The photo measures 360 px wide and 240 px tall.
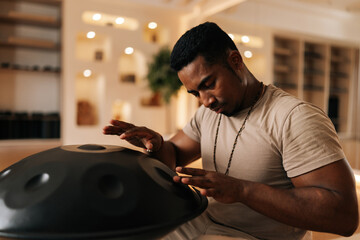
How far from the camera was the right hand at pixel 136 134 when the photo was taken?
120 cm

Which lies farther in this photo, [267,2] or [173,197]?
[267,2]

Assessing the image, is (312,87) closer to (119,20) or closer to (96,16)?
(119,20)

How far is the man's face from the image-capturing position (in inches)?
41.1

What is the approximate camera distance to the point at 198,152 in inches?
58.7

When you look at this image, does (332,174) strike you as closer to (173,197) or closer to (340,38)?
(173,197)

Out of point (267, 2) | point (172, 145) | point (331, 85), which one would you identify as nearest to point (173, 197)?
point (172, 145)

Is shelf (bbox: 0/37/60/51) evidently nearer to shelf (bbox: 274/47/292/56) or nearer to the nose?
shelf (bbox: 274/47/292/56)

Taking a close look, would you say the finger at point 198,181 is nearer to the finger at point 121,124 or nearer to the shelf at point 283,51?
the finger at point 121,124

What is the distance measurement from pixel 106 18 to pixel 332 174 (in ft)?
16.2

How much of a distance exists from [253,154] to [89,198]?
0.57m

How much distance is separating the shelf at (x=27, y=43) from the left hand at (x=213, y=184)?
4345 mm

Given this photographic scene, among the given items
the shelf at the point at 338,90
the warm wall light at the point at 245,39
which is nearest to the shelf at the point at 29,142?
the warm wall light at the point at 245,39

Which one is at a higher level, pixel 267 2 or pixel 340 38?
pixel 267 2

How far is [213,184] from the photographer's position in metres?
0.84
